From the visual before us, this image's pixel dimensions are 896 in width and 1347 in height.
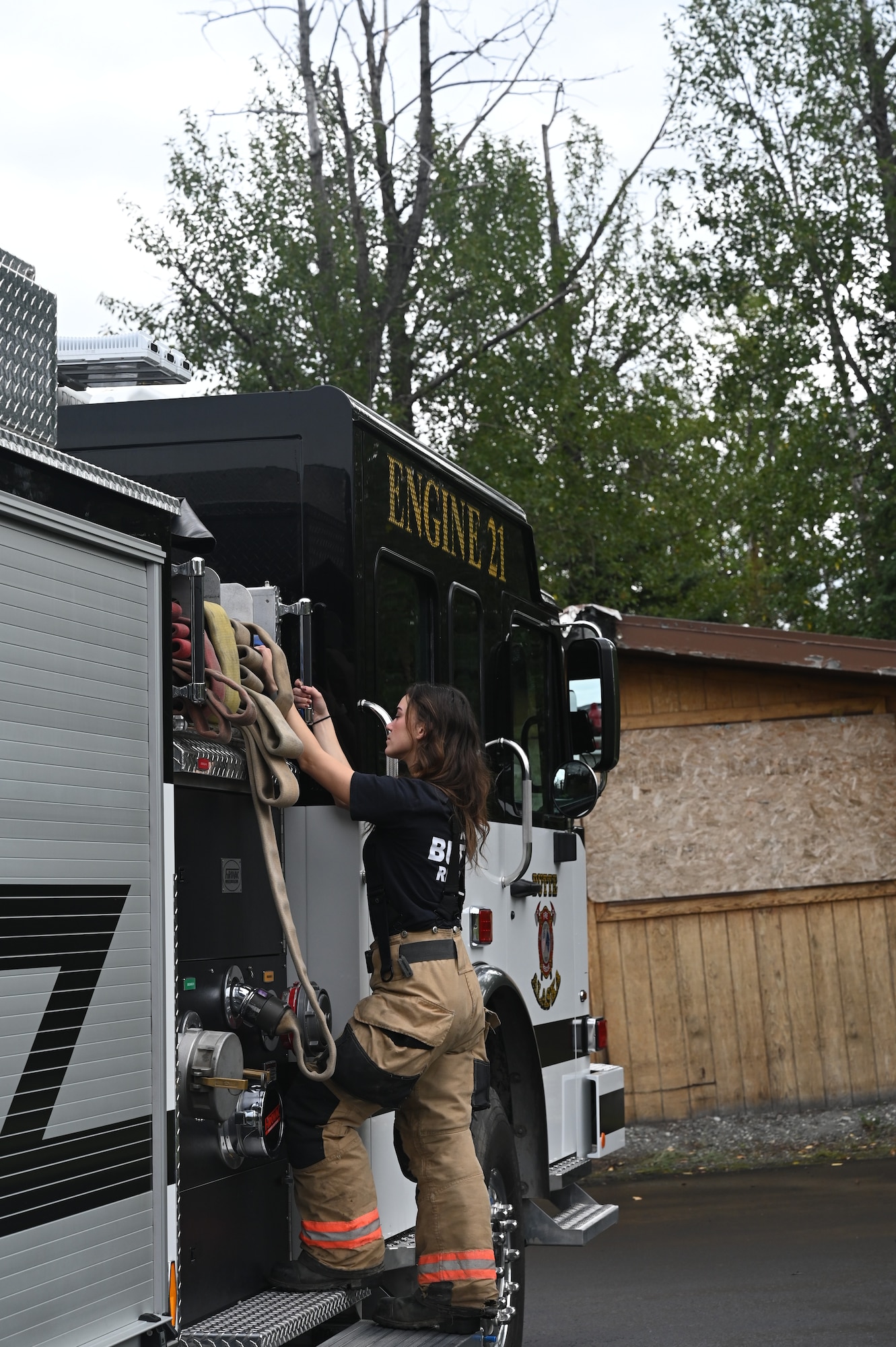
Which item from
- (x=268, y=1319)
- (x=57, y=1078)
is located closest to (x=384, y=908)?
(x=268, y=1319)

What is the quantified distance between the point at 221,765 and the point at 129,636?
0.60 metres

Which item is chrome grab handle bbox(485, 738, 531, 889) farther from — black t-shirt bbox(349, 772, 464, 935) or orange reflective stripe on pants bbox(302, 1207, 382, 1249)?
orange reflective stripe on pants bbox(302, 1207, 382, 1249)

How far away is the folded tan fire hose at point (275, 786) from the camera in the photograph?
146 inches

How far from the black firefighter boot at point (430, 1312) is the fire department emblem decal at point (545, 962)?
153cm

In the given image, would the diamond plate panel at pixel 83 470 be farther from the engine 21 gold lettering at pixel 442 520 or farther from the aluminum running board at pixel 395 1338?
the aluminum running board at pixel 395 1338

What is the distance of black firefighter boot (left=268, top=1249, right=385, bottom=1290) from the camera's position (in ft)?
12.6

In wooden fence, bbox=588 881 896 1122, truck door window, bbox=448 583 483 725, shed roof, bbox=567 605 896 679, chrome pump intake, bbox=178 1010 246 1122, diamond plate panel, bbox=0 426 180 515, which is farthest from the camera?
wooden fence, bbox=588 881 896 1122

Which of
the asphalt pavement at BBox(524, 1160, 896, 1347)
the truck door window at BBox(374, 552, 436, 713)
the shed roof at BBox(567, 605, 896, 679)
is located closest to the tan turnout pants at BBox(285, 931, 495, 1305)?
the truck door window at BBox(374, 552, 436, 713)

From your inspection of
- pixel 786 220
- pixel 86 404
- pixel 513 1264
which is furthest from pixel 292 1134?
pixel 786 220

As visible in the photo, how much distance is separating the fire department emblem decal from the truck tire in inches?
24.9

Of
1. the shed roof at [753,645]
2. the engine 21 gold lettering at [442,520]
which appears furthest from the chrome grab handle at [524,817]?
the shed roof at [753,645]

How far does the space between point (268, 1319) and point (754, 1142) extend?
296 inches

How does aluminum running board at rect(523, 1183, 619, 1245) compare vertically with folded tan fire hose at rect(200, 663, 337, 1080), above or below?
below

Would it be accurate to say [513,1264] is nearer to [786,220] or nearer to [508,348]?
[508,348]
